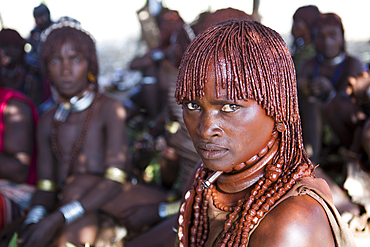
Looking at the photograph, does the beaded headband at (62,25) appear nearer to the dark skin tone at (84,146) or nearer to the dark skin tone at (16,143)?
the dark skin tone at (84,146)

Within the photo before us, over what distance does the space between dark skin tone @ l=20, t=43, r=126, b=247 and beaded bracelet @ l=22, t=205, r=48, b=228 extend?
0.21 ft

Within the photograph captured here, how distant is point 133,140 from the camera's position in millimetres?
5430

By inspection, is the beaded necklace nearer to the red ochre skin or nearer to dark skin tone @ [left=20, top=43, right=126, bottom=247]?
dark skin tone @ [left=20, top=43, right=126, bottom=247]

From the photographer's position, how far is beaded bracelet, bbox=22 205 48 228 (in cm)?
280

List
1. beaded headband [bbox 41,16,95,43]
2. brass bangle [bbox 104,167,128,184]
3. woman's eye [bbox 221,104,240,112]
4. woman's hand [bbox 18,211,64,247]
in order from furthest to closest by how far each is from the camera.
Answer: beaded headband [bbox 41,16,95,43] → brass bangle [bbox 104,167,128,184] → woman's hand [bbox 18,211,64,247] → woman's eye [bbox 221,104,240,112]

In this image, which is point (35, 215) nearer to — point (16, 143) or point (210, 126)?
point (16, 143)

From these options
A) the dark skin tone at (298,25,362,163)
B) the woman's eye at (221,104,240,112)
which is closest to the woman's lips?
the woman's eye at (221,104,240,112)

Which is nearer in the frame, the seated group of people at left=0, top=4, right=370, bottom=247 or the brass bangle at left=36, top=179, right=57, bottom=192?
the seated group of people at left=0, top=4, right=370, bottom=247

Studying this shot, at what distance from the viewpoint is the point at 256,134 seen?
1.36 m

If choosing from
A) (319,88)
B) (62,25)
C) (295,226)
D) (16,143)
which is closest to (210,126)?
(295,226)

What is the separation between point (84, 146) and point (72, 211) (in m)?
0.61

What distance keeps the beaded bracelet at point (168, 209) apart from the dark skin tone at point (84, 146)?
42cm

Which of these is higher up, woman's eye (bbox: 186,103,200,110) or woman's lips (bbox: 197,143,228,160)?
woman's eye (bbox: 186,103,200,110)

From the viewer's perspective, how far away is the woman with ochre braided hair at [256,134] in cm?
127
